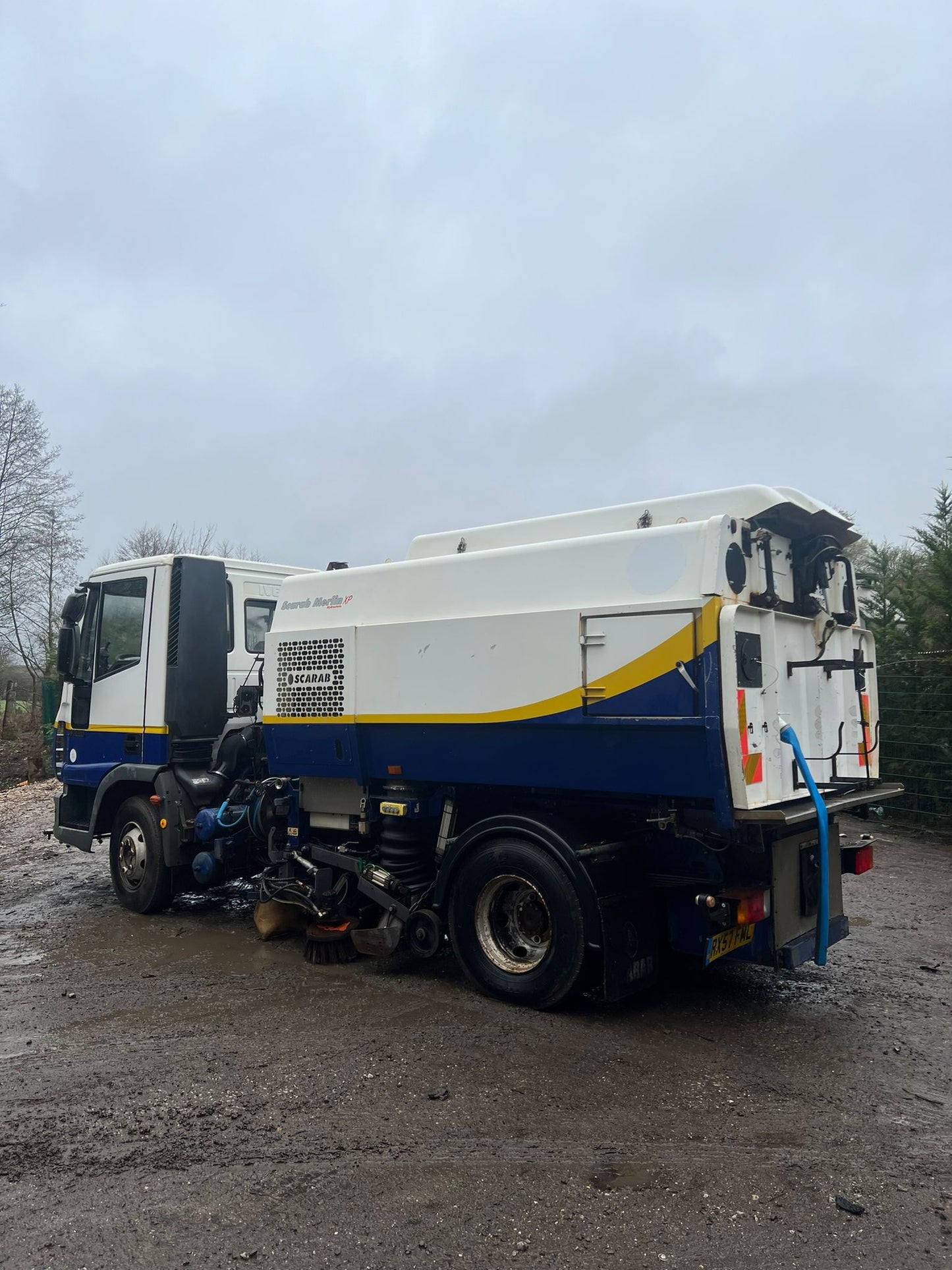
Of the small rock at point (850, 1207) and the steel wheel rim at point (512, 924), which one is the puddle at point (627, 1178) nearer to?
the small rock at point (850, 1207)

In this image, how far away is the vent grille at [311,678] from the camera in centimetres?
590

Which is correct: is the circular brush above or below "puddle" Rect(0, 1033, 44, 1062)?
above

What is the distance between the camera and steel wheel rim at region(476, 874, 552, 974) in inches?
199

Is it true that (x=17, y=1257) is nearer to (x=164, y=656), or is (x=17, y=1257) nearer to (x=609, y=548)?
(x=609, y=548)

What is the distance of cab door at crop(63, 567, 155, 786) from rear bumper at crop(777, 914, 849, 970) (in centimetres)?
514

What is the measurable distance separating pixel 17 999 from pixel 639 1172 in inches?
157

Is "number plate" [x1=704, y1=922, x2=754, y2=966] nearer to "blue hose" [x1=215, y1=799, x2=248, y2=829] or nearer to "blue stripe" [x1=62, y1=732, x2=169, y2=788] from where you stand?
"blue hose" [x1=215, y1=799, x2=248, y2=829]

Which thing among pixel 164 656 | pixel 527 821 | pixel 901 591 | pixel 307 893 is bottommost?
pixel 307 893

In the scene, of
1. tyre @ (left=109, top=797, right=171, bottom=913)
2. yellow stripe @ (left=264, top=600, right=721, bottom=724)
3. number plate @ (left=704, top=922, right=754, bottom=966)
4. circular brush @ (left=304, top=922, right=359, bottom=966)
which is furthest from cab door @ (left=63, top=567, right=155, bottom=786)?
number plate @ (left=704, top=922, right=754, bottom=966)

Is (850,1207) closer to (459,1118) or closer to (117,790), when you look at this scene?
(459,1118)

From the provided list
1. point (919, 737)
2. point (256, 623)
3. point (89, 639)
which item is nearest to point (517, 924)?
point (256, 623)

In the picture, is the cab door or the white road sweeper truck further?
the cab door

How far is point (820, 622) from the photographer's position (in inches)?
211

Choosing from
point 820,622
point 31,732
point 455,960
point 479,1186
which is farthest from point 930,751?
point 31,732
